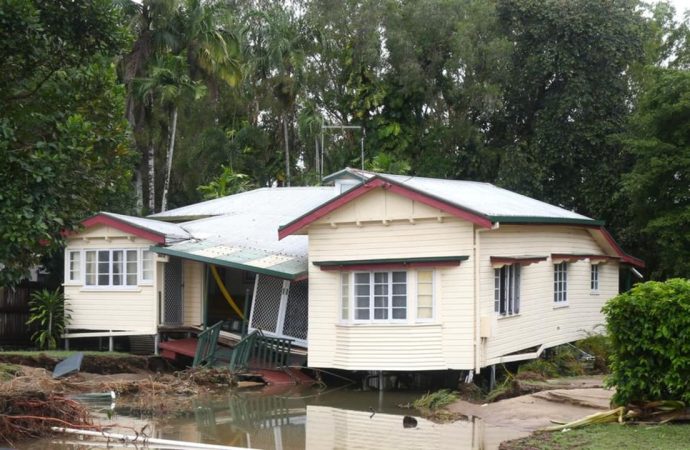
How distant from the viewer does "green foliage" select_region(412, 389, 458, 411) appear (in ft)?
60.7

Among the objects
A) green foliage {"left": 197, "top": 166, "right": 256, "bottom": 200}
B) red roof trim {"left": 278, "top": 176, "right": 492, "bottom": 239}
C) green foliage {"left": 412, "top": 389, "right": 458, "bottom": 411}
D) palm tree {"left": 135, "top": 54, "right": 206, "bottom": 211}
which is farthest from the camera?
green foliage {"left": 197, "top": 166, "right": 256, "bottom": 200}

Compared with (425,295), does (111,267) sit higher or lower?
higher

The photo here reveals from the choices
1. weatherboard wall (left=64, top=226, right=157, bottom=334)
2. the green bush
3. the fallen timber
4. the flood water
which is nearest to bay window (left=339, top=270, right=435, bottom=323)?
the flood water

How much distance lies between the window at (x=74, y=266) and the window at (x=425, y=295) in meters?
9.79

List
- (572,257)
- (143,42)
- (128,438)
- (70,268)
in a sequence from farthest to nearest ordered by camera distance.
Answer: (143,42) → (70,268) → (572,257) → (128,438)

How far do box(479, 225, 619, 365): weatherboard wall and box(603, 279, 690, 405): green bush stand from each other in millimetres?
6553

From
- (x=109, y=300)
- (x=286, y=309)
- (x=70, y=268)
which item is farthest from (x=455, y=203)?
(x=70, y=268)

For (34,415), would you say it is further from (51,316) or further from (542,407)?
(51,316)

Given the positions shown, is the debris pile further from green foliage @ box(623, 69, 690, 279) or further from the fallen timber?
green foliage @ box(623, 69, 690, 279)

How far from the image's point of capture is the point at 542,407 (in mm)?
16500

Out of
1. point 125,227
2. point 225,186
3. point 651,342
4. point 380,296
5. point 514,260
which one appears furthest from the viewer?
point 225,186

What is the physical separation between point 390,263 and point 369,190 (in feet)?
5.42

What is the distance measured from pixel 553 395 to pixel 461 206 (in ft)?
14.4

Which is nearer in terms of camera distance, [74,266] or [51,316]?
[51,316]
